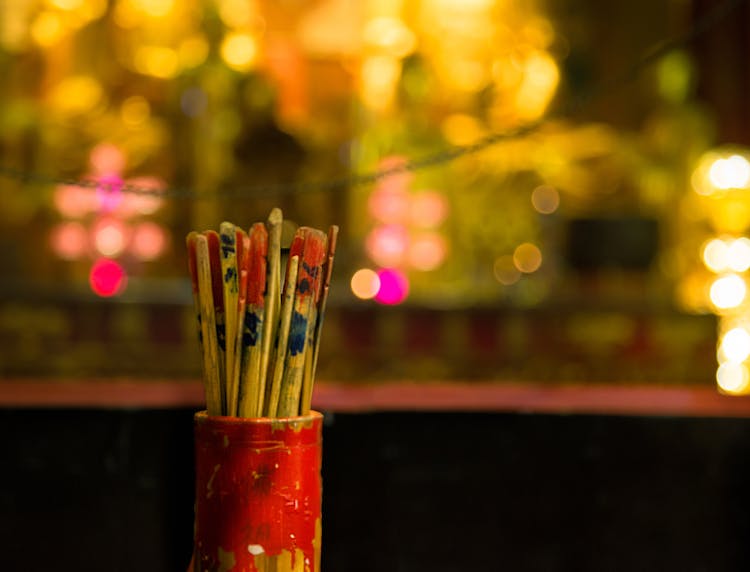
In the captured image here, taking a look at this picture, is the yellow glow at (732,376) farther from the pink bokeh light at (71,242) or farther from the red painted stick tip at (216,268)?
the red painted stick tip at (216,268)

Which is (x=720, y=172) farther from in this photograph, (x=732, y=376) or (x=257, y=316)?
(x=257, y=316)

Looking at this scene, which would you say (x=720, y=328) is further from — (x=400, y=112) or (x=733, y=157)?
(x=400, y=112)

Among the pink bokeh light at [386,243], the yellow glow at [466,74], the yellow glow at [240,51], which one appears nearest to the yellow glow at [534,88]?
the yellow glow at [466,74]

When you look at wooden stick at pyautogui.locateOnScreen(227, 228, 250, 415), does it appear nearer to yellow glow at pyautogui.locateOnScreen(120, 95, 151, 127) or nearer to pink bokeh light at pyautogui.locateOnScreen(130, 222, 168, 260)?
pink bokeh light at pyautogui.locateOnScreen(130, 222, 168, 260)

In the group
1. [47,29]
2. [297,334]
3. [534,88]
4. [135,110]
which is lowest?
[297,334]

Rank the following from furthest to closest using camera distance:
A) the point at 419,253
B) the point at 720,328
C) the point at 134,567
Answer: the point at 419,253
the point at 720,328
the point at 134,567

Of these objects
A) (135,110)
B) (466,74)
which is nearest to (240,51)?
(135,110)

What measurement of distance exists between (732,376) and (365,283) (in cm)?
175

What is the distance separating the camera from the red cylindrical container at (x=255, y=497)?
2.89ft

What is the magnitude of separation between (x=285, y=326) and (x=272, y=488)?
0.45ft

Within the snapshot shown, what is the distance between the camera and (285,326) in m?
0.92

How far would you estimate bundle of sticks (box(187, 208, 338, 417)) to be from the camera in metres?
0.91

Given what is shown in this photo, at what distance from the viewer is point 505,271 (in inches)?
201

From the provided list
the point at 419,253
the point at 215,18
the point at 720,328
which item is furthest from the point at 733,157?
the point at 215,18
